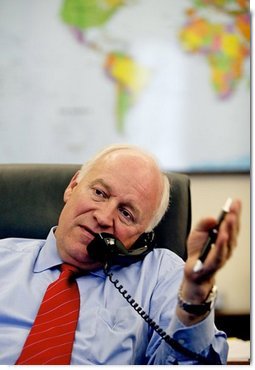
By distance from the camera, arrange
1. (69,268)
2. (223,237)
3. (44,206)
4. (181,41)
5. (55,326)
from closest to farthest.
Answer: (223,237) < (55,326) < (69,268) < (44,206) < (181,41)

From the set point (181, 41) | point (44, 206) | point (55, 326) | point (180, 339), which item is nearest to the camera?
point (180, 339)

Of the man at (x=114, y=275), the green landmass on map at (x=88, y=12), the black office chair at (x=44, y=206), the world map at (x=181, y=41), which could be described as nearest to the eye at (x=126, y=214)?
the man at (x=114, y=275)

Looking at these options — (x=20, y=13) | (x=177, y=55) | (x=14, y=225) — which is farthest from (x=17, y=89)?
(x=14, y=225)

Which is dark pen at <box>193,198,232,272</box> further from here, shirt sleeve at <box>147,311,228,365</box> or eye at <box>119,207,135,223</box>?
eye at <box>119,207,135,223</box>

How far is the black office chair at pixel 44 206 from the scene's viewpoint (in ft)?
3.28

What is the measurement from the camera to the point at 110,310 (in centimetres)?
83

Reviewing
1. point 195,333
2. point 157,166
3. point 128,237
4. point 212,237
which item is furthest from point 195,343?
point 157,166

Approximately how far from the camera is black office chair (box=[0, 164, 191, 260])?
999 mm

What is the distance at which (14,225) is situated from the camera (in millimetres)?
1019

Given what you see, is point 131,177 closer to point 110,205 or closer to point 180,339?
point 110,205

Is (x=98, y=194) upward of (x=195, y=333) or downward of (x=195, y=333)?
upward

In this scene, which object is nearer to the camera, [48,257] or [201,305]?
[201,305]

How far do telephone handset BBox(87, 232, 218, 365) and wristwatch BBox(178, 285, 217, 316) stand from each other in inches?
2.9

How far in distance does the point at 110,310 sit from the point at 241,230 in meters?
0.25
